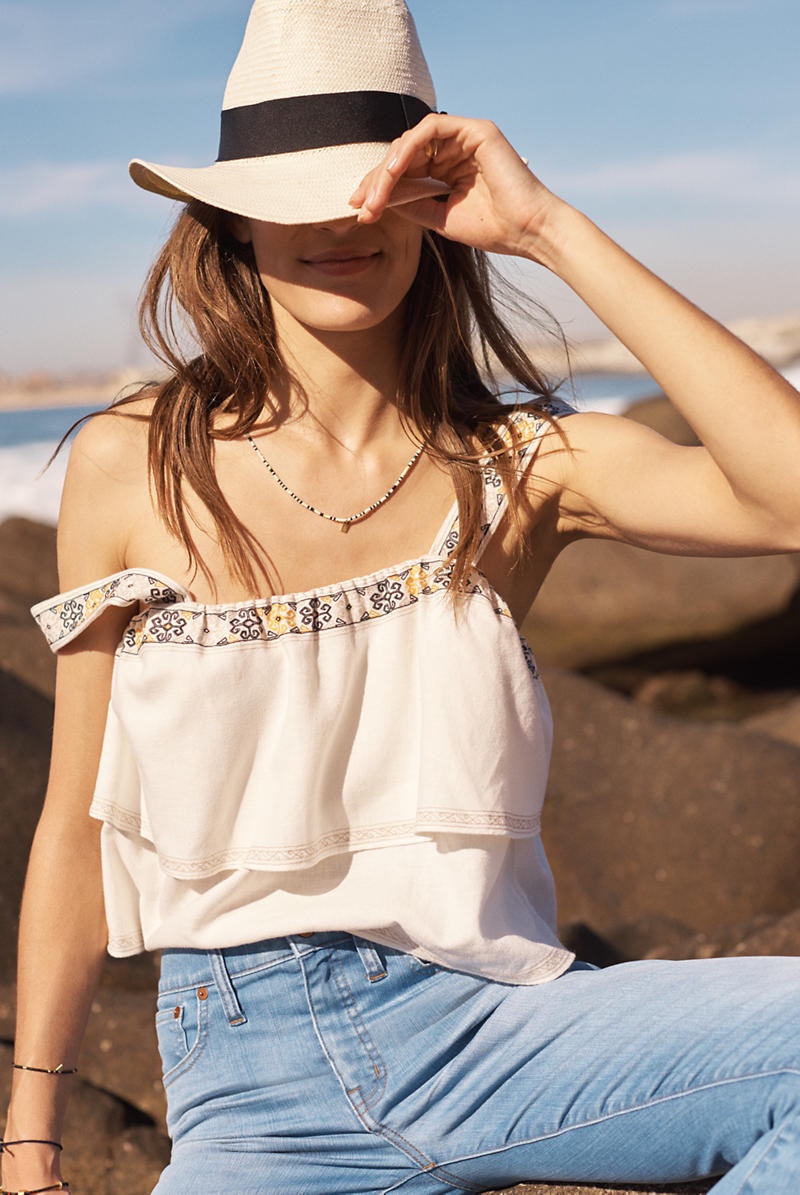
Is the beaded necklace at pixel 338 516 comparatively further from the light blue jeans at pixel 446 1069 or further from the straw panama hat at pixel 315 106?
the light blue jeans at pixel 446 1069

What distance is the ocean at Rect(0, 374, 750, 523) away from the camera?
69.7ft

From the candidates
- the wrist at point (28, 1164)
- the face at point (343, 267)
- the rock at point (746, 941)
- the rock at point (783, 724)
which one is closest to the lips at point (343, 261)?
the face at point (343, 267)

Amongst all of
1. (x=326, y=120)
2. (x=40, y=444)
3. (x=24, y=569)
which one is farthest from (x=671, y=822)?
(x=40, y=444)

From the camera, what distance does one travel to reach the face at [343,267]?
6.58 ft

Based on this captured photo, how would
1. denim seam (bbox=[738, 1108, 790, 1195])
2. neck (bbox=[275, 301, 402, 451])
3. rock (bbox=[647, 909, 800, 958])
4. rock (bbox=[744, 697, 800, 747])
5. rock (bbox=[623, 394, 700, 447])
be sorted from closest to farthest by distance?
denim seam (bbox=[738, 1108, 790, 1195]), neck (bbox=[275, 301, 402, 451]), rock (bbox=[647, 909, 800, 958]), rock (bbox=[744, 697, 800, 747]), rock (bbox=[623, 394, 700, 447])

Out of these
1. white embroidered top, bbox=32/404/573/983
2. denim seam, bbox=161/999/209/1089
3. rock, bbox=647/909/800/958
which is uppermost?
white embroidered top, bbox=32/404/573/983

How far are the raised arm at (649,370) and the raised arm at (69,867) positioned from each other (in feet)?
2.09

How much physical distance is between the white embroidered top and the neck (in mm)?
292

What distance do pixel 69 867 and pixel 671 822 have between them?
3.32 m

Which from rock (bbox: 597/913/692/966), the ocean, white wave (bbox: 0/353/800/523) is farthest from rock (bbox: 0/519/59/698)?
white wave (bbox: 0/353/800/523)

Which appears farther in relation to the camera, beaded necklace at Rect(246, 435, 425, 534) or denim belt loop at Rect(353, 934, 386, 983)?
beaded necklace at Rect(246, 435, 425, 534)

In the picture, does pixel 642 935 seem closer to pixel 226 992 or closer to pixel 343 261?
pixel 226 992

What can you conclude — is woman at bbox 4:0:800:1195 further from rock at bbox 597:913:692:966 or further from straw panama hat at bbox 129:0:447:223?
rock at bbox 597:913:692:966

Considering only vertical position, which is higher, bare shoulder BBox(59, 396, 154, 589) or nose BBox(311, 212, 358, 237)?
nose BBox(311, 212, 358, 237)
